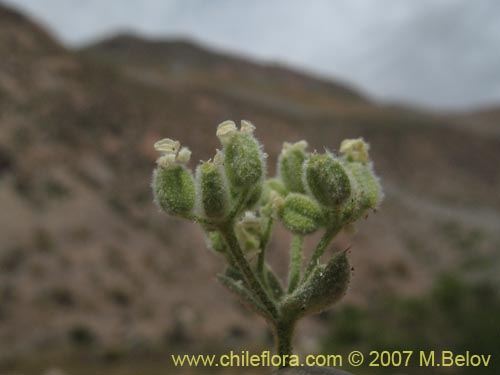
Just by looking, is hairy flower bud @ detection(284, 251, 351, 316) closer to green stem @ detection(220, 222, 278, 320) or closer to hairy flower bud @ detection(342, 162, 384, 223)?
green stem @ detection(220, 222, 278, 320)

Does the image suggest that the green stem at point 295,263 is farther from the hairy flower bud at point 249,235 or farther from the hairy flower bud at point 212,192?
the hairy flower bud at point 212,192

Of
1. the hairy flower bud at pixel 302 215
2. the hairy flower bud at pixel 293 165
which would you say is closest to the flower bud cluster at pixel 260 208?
the hairy flower bud at pixel 302 215

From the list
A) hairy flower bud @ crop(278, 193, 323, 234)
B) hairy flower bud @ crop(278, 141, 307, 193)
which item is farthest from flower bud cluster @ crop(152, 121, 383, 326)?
hairy flower bud @ crop(278, 141, 307, 193)

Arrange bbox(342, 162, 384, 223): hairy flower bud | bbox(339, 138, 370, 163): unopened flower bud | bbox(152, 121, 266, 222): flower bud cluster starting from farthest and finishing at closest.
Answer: bbox(339, 138, 370, 163): unopened flower bud → bbox(342, 162, 384, 223): hairy flower bud → bbox(152, 121, 266, 222): flower bud cluster

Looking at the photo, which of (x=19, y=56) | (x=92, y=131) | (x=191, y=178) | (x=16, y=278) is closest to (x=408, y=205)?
(x=92, y=131)

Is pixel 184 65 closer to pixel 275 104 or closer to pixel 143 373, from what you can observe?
pixel 275 104

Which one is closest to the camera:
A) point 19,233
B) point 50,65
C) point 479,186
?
point 19,233
